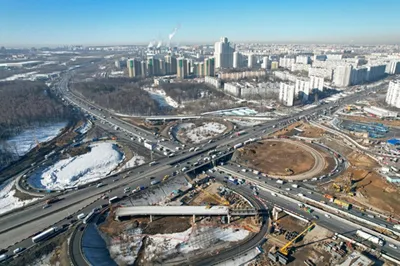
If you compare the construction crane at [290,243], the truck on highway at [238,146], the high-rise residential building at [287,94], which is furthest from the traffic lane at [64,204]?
the high-rise residential building at [287,94]

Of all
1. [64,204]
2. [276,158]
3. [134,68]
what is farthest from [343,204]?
[134,68]

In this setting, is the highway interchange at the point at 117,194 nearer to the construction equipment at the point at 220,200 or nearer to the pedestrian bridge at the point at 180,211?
the construction equipment at the point at 220,200

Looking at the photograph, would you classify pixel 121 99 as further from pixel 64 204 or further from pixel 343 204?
pixel 343 204

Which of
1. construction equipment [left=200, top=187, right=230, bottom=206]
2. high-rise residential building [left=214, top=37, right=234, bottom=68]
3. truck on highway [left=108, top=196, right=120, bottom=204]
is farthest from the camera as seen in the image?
high-rise residential building [left=214, top=37, right=234, bottom=68]

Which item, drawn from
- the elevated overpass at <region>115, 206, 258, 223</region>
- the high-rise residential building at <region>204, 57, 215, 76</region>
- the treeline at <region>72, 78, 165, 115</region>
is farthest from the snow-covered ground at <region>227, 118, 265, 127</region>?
the high-rise residential building at <region>204, 57, 215, 76</region>

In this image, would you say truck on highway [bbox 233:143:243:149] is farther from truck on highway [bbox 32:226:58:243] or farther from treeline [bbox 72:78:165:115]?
treeline [bbox 72:78:165:115]

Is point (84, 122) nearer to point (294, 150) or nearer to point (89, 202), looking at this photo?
point (89, 202)
